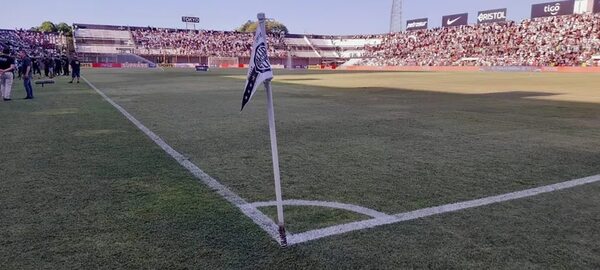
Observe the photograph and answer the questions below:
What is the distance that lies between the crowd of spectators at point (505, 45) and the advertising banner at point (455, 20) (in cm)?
795

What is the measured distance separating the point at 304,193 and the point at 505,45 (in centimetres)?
6907

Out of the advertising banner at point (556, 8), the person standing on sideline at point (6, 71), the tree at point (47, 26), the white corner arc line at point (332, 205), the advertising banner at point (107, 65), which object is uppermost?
the tree at point (47, 26)

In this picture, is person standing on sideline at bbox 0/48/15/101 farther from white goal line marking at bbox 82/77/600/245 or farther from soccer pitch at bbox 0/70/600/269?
white goal line marking at bbox 82/77/600/245

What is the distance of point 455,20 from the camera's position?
283 ft

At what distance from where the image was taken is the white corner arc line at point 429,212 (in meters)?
3.40

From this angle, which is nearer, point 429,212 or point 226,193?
point 429,212

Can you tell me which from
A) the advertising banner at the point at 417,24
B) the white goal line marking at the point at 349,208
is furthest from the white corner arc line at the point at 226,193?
the advertising banner at the point at 417,24

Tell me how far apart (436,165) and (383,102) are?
29.7 ft

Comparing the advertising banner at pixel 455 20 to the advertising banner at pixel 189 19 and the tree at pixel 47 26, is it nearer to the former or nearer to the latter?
the advertising banner at pixel 189 19

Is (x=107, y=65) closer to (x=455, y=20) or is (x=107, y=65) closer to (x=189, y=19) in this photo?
(x=189, y=19)

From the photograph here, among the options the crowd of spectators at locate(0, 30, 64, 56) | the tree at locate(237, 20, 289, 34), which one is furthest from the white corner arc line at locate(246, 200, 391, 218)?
the tree at locate(237, 20, 289, 34)

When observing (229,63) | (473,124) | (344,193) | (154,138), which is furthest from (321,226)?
(229,63)

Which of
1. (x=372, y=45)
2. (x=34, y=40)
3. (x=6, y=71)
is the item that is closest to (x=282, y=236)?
(x=6, y=71)

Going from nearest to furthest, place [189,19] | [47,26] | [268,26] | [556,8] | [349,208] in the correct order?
[349,208], [556,8], [189,19], [47,26], [268,26]
